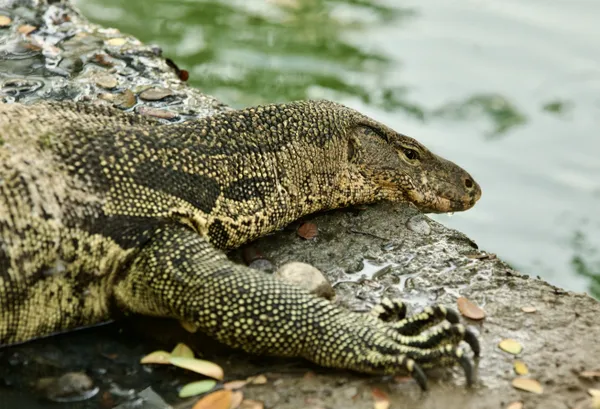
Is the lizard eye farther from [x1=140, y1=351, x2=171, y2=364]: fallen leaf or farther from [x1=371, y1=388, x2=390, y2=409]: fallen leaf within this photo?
[x1=140, y1=351, x2=171, y2=364]: fallen leaf

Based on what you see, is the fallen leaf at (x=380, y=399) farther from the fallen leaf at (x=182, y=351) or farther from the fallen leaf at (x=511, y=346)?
the fallen leaf at (x=182, y=351)

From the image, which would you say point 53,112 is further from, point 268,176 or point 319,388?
point 319,388

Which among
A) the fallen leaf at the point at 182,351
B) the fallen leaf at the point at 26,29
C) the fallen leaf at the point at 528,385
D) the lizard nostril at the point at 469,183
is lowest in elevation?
the fallen leaf at the point at 182,351

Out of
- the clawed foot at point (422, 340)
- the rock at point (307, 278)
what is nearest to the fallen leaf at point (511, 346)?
the clawed foot at point (422, 340)

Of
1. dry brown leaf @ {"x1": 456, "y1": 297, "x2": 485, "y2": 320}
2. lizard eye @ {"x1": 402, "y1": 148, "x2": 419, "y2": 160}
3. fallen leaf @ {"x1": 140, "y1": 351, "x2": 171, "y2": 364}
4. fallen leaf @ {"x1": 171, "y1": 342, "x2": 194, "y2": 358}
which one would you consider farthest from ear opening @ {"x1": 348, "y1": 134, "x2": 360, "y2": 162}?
fallen leaf @ {"x1": 140, "y1": 351, "x2": 171, "y2": 364}

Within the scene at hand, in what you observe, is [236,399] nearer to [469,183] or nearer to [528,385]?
[528,385]

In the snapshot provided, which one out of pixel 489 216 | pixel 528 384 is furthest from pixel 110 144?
pixel 489 216
